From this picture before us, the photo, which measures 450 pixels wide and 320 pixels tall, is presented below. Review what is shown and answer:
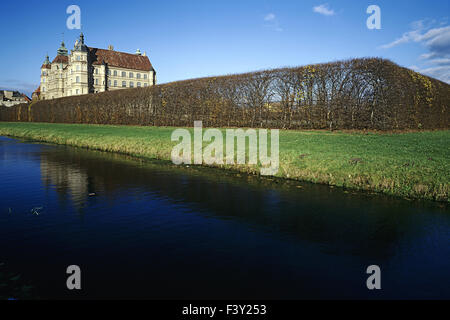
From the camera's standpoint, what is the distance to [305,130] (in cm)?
1853

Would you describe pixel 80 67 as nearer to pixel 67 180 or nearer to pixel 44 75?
pixel 44 75

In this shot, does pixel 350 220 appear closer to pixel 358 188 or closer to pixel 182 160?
pixel 358 188

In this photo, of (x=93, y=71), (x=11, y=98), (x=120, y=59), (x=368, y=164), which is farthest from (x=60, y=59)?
(x=368, y=164)

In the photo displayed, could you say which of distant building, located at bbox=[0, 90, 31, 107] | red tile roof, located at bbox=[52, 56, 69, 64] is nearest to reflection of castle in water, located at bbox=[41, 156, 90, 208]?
red tile roof, located at bbox=[52, 56, 69, 64]

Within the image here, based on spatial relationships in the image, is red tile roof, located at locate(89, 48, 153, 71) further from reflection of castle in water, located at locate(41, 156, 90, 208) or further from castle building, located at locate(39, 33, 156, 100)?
reflection of castle in water, located at locate(41, 156, 90, 208)

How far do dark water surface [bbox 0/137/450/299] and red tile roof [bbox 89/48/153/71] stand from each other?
274ft

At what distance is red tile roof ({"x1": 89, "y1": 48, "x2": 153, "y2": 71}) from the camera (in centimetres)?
8288

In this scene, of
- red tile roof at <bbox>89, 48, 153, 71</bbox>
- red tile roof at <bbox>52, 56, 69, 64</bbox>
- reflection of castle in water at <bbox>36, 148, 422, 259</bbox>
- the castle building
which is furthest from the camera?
red tile roof at <bbox>52, 56, 69, 64</bbox>

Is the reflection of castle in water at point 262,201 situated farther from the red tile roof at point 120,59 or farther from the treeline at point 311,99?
the red tile roof at point 120,59

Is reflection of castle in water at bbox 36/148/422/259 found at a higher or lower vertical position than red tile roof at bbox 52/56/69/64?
lower

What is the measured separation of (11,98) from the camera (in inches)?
5472

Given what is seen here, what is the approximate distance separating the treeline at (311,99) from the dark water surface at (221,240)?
9552 mm

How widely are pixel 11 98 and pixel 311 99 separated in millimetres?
161402

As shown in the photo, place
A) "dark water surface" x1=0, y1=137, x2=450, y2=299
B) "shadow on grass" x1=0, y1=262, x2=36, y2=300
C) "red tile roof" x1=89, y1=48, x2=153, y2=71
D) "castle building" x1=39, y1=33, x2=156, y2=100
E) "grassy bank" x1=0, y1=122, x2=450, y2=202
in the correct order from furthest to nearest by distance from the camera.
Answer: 1. "red tile roof" x1=89, y1=48, x2=153, y2=71
2. "castle building" x1=39, y1=33, x2=156, y2=100
3. "grassy bank" x1=0, y1=122, x2=450, y2=202
4. "dark water surface" x1=0, y1=137, x2=450, y2=299
5. "shadow on grass" x1=0, y1=262, x2=36, y2=300
